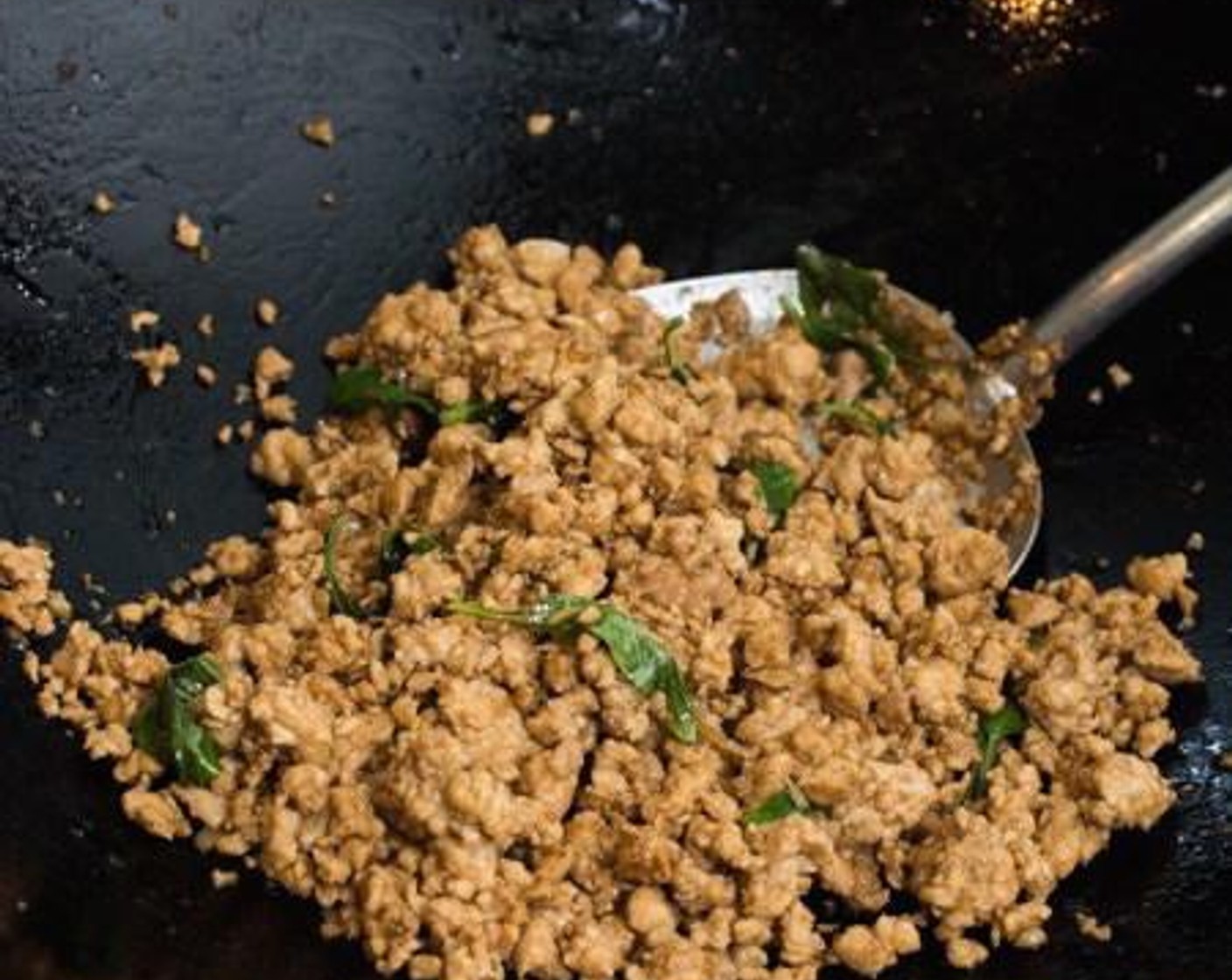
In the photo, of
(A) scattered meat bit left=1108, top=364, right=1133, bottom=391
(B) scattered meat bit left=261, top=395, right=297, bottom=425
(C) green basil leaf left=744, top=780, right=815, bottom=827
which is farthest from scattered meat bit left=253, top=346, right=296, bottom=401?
(A) scattered meat bit left=1108, top=364, right=1133, bottom=391

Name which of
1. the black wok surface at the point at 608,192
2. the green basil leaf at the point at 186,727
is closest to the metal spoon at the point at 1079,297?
the black wok surface at the point at 608,192

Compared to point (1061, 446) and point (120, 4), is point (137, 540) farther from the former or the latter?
point (1061, 446)

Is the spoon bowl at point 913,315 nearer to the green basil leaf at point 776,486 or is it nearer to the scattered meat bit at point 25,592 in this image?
the green basil leaf at point 776,486

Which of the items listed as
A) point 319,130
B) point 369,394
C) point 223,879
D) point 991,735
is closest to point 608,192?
point 319,130

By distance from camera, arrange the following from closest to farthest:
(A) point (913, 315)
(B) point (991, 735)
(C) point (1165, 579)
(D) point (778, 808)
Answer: (D) point (778, 808)
(B) point (991, 735)
(C) point (1165, 579)
(A) point (913, 315)

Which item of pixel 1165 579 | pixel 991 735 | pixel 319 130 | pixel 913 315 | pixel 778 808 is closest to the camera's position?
pixel 778 808

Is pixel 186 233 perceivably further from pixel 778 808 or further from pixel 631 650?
pixel 778 808

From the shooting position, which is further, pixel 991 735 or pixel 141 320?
pixel 141 320
